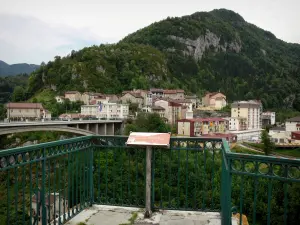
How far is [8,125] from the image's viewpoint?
30.3 meters

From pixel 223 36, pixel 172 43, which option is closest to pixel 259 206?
pixel 172 43

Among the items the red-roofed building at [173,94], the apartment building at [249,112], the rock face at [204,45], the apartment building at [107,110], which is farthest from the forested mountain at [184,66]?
the apartment building at [249,112]

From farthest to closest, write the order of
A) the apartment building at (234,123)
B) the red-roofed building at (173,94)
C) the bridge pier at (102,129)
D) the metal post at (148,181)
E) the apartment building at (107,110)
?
1. the red-roofed building at (173,94)
2. the apartment building at (234,123)
3. the apartment building at (107,110)
4. the bridge pier at (102,129)
5. the metal post at (148,181)

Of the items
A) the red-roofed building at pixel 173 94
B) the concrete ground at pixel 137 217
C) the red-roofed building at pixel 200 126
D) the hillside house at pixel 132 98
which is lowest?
the red-roofed building at pixel 200 126

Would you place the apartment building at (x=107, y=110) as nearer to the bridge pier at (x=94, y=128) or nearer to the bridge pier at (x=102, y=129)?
the bridge pier at (x=102, y=129)

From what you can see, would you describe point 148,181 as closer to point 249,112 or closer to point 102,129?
point 102,129

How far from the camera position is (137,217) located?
16.1 ft

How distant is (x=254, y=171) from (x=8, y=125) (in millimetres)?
31699

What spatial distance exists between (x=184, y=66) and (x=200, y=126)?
86394 mm

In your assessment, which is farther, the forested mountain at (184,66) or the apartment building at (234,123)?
the forested mountain at (184,66)

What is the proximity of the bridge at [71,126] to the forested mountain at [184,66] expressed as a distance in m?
37.5

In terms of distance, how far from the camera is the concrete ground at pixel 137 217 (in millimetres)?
4672

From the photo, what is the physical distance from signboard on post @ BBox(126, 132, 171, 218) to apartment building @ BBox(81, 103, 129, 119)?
178ft

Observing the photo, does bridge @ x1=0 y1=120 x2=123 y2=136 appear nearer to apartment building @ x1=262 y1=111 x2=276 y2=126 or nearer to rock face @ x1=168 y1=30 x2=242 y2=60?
apartment building @ x1=262 y1=111 x2=276 y2=126
